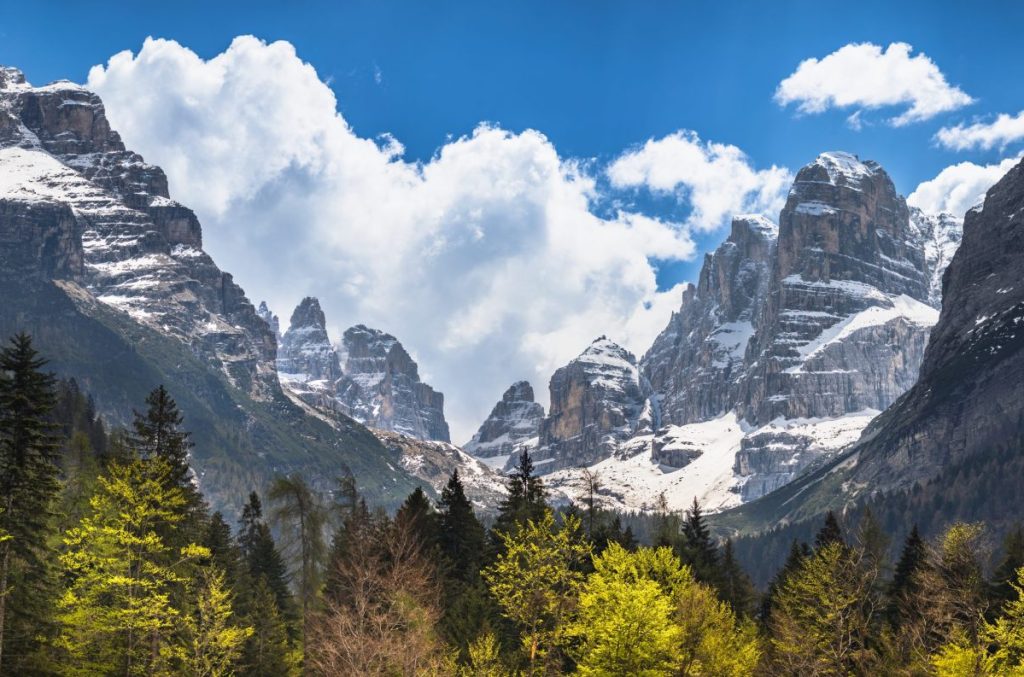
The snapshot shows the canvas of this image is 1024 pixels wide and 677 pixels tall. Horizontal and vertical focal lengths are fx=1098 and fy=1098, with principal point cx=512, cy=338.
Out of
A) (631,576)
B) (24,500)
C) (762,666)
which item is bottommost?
(762,666)

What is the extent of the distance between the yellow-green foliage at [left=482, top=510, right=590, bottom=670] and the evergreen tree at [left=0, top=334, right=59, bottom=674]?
24992 millimetres

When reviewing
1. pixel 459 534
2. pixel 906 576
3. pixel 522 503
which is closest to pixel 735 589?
pixel 906 576

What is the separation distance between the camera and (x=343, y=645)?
182 feet

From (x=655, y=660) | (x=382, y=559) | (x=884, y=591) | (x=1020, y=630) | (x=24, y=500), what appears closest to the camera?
(x=24, y=500)

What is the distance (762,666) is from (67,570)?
145 ft

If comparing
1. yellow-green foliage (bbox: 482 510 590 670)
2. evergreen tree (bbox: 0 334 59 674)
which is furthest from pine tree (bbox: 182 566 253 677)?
yellow-green foliage (bbox: 482 510 590 670)

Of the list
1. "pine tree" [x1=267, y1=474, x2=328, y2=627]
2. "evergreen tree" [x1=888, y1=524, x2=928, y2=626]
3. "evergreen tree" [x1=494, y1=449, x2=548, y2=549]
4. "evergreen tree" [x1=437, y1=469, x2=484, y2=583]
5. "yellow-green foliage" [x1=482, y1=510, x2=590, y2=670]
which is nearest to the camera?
"yellow-green foliage" [x1=482, y1=510, x2=590, y2=670]

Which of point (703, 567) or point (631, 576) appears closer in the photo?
point (631, 576)

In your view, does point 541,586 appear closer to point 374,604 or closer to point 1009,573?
point 374,604

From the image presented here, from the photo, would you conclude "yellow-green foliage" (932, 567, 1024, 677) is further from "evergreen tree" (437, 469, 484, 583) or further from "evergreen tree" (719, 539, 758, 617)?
"evergreen tree" (437, 469, 484, 583)

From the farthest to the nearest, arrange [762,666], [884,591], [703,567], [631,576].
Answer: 1. [703,567]
2. [884,591]
3. [762,666]
4. [631,576]

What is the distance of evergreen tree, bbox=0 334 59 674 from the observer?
2095 inches

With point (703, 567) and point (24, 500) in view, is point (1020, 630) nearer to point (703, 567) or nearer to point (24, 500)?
point (703, 567)

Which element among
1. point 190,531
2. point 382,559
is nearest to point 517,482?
point 382,559
